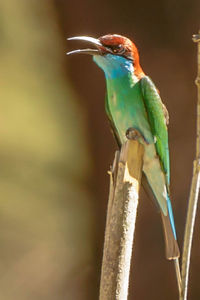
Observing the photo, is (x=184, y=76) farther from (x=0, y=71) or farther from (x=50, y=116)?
(x=0, y=71)

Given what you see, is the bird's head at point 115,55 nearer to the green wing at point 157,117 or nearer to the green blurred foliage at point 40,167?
the green wing at point 157,117

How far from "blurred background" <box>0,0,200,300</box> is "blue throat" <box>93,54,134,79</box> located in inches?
27.1

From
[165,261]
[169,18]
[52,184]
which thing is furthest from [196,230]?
[169,18]

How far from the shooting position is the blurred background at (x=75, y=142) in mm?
2637

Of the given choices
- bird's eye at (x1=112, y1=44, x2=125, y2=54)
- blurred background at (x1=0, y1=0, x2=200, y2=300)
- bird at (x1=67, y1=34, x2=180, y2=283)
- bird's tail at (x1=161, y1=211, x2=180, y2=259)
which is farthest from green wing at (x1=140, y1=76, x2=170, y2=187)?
blurred background at (x1=0, y1=0, x2=200, y2=300)

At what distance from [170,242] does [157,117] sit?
1.61 feet

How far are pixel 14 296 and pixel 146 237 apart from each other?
1.93ft

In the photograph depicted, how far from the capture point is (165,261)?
2.64 meters

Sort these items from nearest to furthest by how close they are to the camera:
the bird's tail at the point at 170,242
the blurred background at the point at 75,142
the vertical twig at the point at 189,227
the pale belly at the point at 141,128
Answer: the vertical twig at the point at 189,227 < the bird's tail at the point at 170,242 < the pale belly at the point at 141,128 < the blurred background at the point at 75,142

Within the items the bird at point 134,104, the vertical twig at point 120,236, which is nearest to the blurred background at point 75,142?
the bird at point 134,104

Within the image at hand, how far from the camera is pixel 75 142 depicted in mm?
2752

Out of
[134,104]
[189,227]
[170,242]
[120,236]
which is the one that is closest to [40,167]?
[134,104]

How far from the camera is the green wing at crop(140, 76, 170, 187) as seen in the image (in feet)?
6.24

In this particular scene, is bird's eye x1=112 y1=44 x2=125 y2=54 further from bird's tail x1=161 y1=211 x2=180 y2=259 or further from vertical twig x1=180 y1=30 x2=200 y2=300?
vertical twig x1=180 y1=30 x2=200 y2=300
